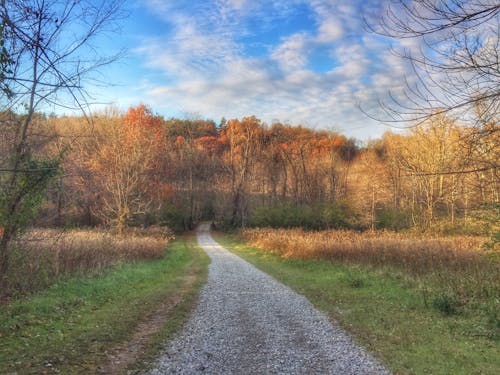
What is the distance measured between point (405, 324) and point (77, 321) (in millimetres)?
6223

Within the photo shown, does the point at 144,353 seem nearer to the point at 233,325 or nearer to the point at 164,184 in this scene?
the point at 233,325

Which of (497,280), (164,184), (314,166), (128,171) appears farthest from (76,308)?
(314,166)

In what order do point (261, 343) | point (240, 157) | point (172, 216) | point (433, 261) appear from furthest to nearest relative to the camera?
point (240, 157) → point (172, 216) → point (433, 261) → point (261, 343)

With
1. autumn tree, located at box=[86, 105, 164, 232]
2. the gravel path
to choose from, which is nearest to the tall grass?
the gravel path

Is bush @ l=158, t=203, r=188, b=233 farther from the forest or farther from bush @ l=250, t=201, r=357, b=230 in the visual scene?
bush @ l=250, t=201, r=357, b=230

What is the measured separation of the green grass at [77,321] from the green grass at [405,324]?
3461mm

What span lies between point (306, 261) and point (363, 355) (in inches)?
499

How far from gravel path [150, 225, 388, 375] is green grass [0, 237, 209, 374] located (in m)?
0.54

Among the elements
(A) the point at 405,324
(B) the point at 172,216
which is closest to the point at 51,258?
(A) the point at 405,324

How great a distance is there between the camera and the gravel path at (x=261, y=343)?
5098mm

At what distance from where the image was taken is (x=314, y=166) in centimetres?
5531

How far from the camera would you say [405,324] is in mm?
7270

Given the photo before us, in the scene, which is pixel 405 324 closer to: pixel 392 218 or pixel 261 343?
pixel 261 343

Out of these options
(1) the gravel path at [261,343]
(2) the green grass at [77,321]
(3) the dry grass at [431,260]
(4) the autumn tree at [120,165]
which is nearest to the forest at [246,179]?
(4) the autumn tree at [120,165]
